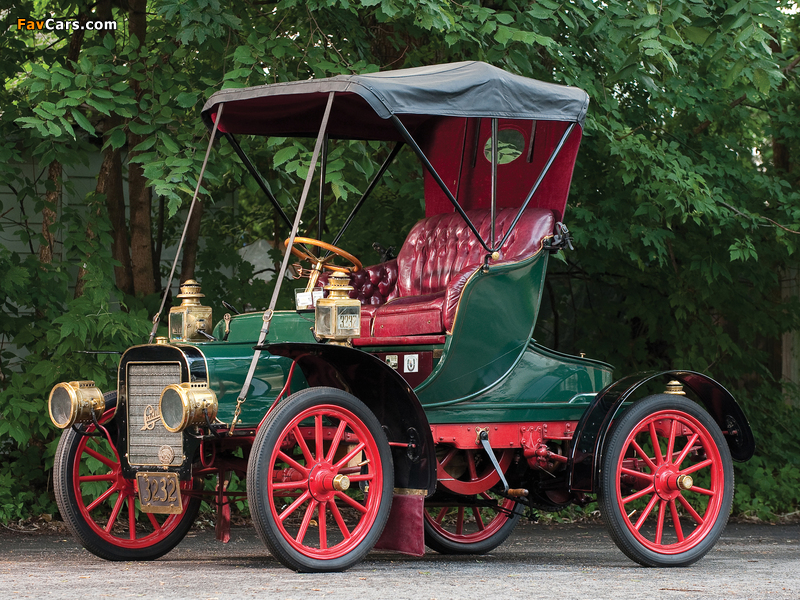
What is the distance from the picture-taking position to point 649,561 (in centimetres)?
546

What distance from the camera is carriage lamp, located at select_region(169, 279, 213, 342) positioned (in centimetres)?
594

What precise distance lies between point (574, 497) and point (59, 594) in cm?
277

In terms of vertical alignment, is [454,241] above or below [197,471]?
above

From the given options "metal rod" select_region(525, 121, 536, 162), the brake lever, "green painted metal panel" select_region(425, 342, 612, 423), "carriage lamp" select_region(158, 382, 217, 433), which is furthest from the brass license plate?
"metal rod" select_region(525, 121, 536, 162)

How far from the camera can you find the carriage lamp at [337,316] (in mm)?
5098

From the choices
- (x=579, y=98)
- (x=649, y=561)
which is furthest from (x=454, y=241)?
(x=649, y=561)

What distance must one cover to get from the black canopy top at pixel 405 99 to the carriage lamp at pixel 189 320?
99cm

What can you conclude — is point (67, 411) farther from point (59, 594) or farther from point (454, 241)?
point (454, 241)

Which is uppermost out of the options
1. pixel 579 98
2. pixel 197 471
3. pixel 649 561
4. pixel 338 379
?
pixel 579 98

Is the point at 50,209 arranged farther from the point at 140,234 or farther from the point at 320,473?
the point at 320,473

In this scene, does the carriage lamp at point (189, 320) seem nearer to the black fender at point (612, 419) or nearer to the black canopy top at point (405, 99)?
the black canopy top at point (405, 99)

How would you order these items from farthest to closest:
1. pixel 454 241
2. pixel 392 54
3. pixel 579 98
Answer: pixel 392 54 → pixel 454 241 → pixel 579 98

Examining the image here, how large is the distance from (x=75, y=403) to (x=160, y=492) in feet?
2.02

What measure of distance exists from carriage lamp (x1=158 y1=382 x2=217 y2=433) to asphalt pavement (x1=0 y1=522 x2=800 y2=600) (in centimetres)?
64
